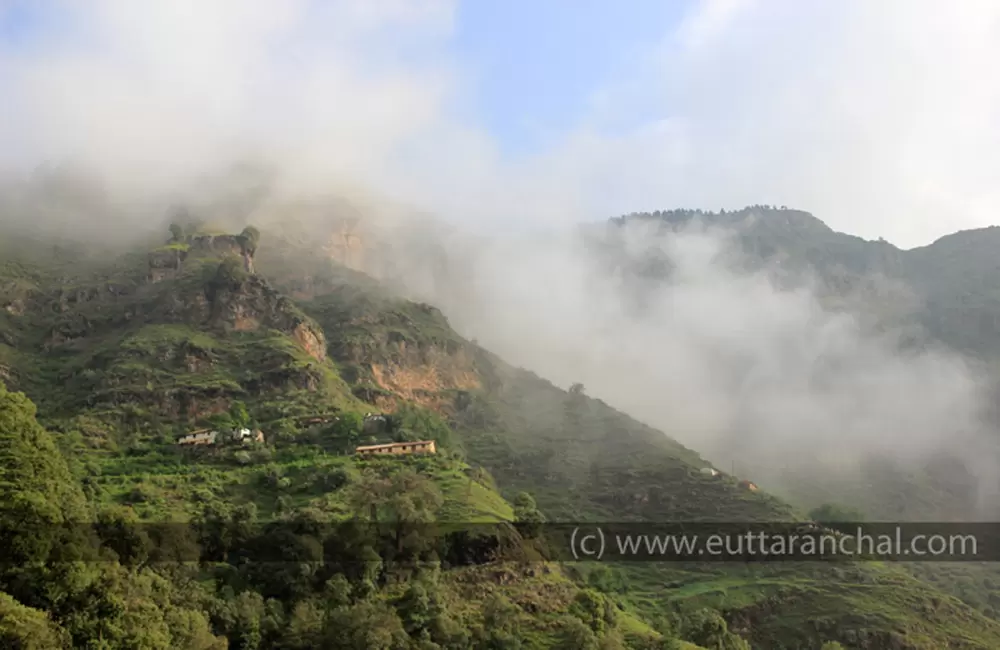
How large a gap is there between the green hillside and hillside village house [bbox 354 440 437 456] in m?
2.54

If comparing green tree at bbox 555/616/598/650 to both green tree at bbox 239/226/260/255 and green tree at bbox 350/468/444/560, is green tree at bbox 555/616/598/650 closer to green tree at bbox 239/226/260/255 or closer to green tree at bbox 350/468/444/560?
green tree at bbox 350/468/444/560

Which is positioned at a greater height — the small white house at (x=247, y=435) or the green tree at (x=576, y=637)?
the small white house at (x=247, y=435)

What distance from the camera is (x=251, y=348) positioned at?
128625mm

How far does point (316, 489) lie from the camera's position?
88938 millimetres

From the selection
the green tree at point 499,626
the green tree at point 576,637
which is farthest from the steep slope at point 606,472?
the green tree at point 499,626

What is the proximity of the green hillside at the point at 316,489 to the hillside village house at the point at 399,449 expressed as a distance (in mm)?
2544

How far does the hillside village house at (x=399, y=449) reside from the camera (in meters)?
104

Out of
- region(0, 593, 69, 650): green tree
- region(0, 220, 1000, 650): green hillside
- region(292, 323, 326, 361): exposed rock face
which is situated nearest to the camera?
region(0, 593, 69, 650): green tree

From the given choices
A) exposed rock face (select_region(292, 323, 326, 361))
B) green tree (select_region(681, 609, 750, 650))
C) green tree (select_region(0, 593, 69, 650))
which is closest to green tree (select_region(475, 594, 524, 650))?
green tree (select_region(681, 609, 750, 650))

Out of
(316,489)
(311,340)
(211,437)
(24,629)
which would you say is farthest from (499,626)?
(311,340)

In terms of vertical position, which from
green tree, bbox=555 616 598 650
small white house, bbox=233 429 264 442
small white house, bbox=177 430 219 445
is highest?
small white house, bbox=233 429 264 442

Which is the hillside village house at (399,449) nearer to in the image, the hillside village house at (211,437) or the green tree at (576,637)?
the hillside village house at (211,437)

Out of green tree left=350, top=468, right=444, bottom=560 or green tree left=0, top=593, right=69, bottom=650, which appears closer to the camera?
green tree left=0, top=593, right=69, bottom=650

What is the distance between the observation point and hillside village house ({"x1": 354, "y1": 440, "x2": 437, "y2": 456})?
103812mm
